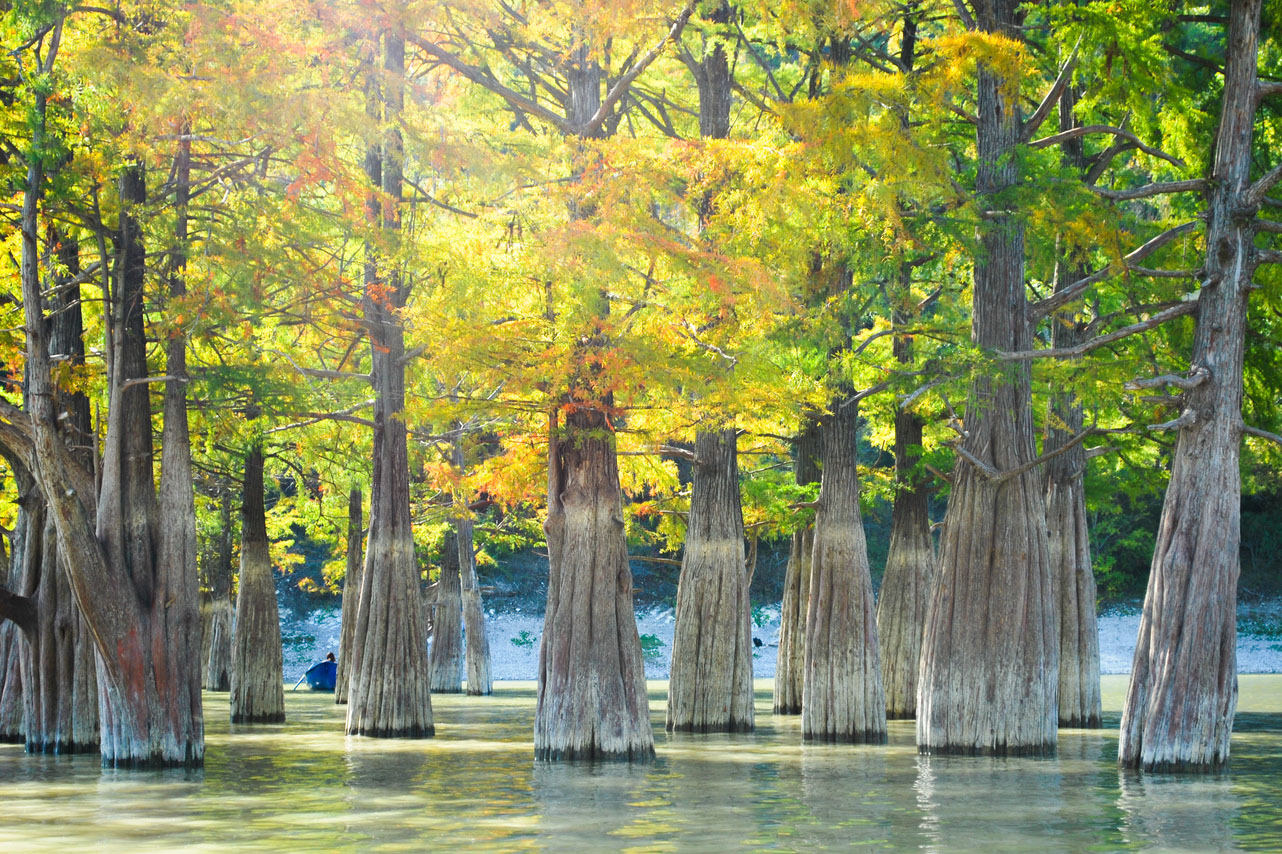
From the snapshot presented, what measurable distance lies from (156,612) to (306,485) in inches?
699

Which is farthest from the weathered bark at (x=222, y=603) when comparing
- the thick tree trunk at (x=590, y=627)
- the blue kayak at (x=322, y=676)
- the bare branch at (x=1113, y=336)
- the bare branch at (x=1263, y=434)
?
the bare branch at (x=1263, y=434)

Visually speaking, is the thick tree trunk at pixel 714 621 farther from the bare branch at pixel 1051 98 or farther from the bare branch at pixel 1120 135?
the bare branch at pixel 1120 135

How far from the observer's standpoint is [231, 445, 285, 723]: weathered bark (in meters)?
29.0

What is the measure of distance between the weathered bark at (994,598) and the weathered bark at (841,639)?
2908mm

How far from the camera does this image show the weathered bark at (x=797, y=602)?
29.8 meters

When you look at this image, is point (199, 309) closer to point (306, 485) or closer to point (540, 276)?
point (540, 276)

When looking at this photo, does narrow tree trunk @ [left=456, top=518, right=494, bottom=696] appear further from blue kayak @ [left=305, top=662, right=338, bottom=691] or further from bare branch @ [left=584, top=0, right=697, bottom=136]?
bare branch @ [left=584, top=0, right=697, bottom=136]

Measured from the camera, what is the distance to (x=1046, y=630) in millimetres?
19516

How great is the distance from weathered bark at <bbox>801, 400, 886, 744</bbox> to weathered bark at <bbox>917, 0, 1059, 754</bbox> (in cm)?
291

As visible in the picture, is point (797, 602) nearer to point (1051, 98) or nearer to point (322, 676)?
point (1051, 98)

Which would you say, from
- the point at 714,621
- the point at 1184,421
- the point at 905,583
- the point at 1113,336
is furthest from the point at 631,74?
the point at 905,583

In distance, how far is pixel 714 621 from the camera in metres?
24.8

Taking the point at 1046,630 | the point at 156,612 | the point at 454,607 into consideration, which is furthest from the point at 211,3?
the point at 454,607

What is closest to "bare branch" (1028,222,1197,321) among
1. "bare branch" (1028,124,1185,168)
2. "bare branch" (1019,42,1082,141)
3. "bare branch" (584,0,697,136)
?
"bare branch" (1028,124,1185,168)
